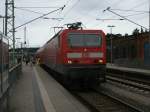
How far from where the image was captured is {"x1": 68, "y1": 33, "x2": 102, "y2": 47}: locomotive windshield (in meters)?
21.9

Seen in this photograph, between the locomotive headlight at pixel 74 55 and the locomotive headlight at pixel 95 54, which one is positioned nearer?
the locomotive headlight at pixel 74 55

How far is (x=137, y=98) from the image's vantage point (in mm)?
17562

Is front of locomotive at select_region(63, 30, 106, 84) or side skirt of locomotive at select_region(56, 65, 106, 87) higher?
front of locomotive at select_region(63, 30, 106, 84)

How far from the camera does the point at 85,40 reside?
22031mm

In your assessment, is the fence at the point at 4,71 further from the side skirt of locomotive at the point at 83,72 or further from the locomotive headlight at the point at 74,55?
the locomotive headlight at the point at 74,55

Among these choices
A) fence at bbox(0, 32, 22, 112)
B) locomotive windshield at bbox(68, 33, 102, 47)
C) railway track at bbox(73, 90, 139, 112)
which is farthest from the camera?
locomotive windshield at bbox(68, 33, 102, 47)

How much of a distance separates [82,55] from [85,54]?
0.60 feet

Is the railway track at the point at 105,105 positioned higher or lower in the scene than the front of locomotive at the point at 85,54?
lower

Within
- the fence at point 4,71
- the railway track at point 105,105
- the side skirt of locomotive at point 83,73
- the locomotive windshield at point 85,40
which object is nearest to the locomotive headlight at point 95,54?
the locomotive windshield at point 85,40

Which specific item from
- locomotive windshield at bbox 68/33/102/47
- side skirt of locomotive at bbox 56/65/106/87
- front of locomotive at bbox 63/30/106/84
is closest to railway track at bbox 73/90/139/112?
side skirt of locomotive at bbox 56/65/106/87

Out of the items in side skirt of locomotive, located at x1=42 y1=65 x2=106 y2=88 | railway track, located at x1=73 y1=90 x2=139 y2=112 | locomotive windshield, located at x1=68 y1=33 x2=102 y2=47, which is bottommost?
railway track, located at x1=73 y1=90 x2=139 y2=112

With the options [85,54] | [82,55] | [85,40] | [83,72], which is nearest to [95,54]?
[85,54]

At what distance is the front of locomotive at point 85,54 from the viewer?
21.1 metres

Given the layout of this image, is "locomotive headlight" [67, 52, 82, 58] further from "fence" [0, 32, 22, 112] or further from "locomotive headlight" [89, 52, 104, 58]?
"fence" [0, 32, 22, 112]
